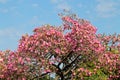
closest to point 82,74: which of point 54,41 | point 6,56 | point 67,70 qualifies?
point 67,70

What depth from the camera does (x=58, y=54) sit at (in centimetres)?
2489

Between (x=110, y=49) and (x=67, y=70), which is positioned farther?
(x=110, y=49)

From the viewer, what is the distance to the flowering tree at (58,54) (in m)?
24.9

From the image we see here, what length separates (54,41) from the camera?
24.8 meters

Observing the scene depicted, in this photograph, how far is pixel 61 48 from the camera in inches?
979

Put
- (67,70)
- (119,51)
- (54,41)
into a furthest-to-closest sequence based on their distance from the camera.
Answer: (119,51) < (67,70) < (54,41)

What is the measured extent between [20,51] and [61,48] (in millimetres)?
2669

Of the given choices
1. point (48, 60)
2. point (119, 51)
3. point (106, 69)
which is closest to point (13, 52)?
point (48, 60)

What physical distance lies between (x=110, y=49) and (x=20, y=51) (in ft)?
27.9

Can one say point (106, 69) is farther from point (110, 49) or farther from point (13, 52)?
point (13, 52)

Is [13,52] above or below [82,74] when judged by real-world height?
above

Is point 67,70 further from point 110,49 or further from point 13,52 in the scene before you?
point 110,49

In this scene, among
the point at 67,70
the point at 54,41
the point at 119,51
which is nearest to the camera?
the point at 54,41

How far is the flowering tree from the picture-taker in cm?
2494
